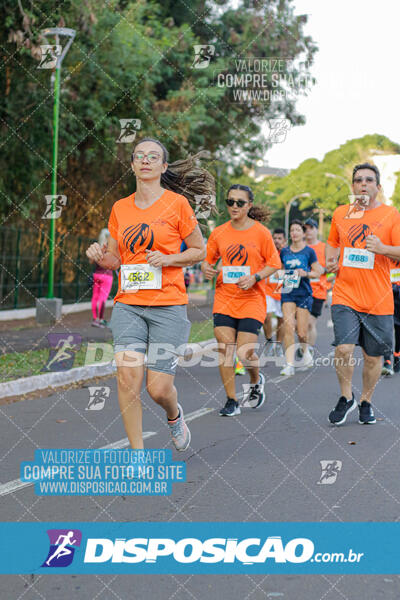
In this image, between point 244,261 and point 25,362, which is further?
point 25,362

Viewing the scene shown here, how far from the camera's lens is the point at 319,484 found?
5.50m

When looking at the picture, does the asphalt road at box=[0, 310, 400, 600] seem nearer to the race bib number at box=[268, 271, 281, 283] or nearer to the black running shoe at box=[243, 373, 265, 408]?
the black running shoe at box=[243, 373, 265, 408]

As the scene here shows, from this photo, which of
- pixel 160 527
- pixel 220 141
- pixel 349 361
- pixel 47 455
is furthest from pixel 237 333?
pixel 220 141

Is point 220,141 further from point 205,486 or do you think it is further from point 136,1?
point 205,486

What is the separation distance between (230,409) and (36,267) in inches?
→ 606

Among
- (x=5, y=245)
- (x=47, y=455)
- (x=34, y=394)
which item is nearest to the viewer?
(x=47, y=455)

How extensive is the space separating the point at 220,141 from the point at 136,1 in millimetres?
5401

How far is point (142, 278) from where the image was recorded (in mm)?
5555

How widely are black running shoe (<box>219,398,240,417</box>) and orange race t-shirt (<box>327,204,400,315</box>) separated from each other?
4.58ft

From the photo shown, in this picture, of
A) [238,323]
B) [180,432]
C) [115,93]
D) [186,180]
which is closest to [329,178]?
[115,93]

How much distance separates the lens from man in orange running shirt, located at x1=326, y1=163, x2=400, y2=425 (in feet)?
24.6

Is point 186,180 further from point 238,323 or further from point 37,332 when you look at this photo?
point 37,332

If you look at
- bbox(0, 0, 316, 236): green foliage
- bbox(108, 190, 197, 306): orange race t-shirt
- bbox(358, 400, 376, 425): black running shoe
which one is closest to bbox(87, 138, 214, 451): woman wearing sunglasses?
bbox(108, 190, 197, 306): orange race t-shirt

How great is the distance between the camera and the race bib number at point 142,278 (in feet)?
18.1
